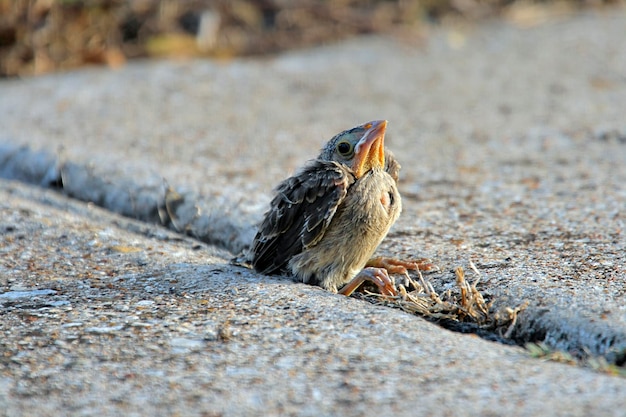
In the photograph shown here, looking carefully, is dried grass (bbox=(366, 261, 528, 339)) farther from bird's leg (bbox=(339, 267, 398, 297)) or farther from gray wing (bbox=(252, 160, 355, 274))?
gray wing (bbox=(252, 160, 355, 274))

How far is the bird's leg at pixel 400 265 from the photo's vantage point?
391 cm

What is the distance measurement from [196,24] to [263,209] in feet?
14.5

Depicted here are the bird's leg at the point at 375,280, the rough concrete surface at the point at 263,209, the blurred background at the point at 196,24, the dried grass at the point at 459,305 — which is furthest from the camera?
the blurred background at the point at 196,24

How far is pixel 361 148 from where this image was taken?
4.09 metres

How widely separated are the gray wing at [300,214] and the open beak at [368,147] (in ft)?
0.23

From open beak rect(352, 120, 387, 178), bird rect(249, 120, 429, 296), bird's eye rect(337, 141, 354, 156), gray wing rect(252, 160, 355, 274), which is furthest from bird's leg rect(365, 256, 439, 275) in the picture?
bird's eye rect(337, 141, 354, 156)

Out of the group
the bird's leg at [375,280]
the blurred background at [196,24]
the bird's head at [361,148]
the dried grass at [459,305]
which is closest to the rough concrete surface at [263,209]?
the dried grass at [459,305]

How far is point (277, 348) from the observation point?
3051 millimetres

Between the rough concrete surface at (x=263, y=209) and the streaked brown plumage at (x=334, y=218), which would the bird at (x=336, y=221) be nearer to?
the streaked brown plumage at (x=334, y=218)

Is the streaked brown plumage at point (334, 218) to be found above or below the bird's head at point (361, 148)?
below

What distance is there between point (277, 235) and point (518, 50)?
18.0 ft

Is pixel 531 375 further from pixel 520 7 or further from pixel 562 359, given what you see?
pixel 520 7

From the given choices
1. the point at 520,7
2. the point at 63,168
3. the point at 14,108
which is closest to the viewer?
the point at 63,168

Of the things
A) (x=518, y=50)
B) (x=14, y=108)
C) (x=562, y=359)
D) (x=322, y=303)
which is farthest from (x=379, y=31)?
(x=562, y=359)
